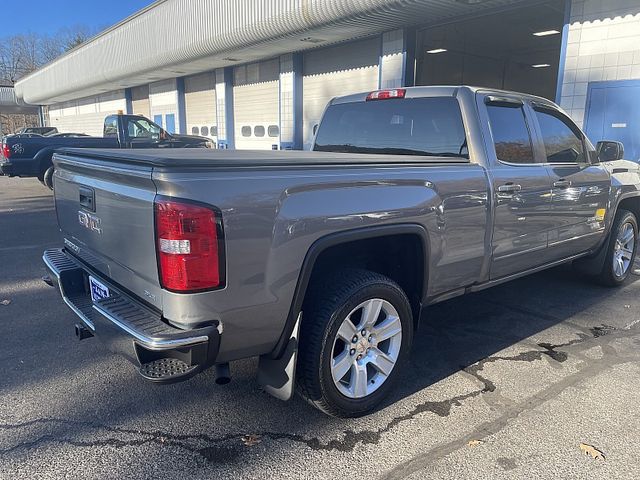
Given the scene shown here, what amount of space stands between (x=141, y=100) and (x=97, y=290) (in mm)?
28259

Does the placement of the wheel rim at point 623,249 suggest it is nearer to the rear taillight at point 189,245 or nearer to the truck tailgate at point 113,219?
the rear taillight at point 189,245

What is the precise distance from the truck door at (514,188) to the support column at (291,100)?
486 inches

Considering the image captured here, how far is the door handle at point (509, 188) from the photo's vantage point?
11.8 feet

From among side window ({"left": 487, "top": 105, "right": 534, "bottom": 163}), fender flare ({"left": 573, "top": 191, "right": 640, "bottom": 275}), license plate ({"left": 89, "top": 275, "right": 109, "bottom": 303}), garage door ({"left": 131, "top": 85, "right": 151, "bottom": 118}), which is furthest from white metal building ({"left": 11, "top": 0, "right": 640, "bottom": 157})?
license plate ({"left": 89, "top": 275, "right": 109, "bottom": 303})

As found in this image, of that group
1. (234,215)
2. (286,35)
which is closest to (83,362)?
(234,215)

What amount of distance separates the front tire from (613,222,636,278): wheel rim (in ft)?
12.0

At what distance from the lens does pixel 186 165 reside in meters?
2.18

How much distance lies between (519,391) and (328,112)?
303 cm

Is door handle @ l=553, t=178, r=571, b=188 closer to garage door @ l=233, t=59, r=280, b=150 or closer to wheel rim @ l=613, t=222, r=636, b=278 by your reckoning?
wheel rim @ l=613, t=222, r=636, b=278

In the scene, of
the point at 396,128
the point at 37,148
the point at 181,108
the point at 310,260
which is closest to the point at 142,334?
the point at 310,260

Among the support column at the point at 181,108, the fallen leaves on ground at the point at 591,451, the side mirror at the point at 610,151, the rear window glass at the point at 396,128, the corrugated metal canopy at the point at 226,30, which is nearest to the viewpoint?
the fallen leaves on ground at the point at 591,451

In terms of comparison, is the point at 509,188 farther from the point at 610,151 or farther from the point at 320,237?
the point at 610,151

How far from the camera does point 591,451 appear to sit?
2660mm

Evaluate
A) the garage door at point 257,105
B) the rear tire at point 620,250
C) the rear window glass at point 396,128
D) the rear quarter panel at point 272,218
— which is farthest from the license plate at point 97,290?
the garage door at point 257,105
